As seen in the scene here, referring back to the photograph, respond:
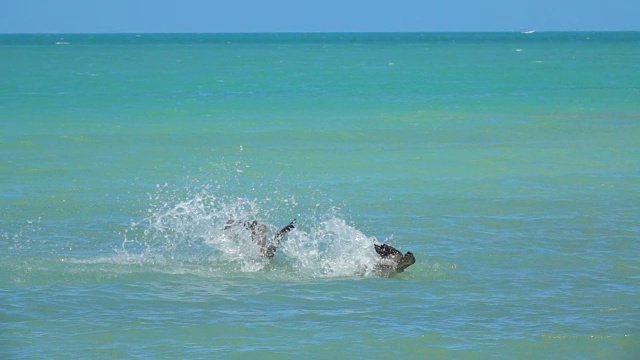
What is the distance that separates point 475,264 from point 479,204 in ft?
11.6

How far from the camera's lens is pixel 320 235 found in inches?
522

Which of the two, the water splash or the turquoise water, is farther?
the water splash

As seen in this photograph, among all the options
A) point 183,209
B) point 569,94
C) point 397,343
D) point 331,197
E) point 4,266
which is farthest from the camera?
point 569,94

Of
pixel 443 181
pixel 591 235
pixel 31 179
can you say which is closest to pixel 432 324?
pixel 591 235

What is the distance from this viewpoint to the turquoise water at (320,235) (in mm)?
9562

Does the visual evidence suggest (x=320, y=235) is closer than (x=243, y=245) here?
No

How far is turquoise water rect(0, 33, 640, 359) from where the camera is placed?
956cm

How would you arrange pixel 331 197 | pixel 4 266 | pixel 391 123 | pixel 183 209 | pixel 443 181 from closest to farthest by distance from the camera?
pixel 4 266, pixel 183 209, pixel 331 197, pixel 443 181, pixel 391 123

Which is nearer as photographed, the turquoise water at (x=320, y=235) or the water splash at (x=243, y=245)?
the turquoise water at (x=320, y=235)

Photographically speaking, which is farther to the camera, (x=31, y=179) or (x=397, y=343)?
(x=31, y=179)

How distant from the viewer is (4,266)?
1184cm

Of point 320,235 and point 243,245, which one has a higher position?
point 243,245

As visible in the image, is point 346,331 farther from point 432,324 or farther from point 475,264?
point 475,264

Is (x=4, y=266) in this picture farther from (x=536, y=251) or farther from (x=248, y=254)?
(x=536, y=251)
